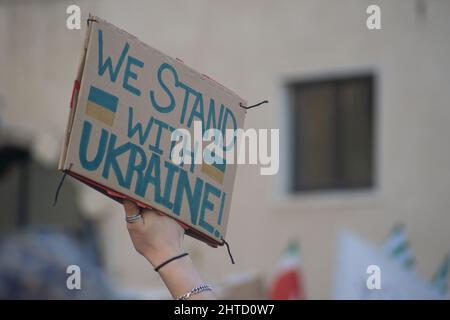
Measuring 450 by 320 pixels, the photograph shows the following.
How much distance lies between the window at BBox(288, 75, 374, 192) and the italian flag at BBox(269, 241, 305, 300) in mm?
763

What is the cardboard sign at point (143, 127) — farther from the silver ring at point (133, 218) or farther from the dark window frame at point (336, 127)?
the dark window frame at point (336, 127)

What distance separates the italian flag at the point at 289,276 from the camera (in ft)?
43.7

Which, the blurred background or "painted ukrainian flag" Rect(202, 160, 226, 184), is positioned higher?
the blurred background

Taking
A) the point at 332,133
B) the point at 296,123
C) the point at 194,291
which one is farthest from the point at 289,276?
the point at 194,291

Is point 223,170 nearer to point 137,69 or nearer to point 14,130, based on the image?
point 137,69

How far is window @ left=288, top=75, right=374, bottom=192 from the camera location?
14086mm

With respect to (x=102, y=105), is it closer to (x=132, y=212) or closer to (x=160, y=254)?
(x=132, y=212)

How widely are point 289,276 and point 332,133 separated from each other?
1.75 meters

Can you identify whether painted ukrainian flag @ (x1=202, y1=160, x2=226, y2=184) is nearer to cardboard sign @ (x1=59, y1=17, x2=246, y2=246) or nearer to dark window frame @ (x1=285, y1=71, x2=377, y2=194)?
cardboard sign @ (x1=59, y1=17, x2=246, y2=246)

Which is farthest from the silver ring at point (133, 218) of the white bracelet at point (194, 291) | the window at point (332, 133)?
the window at point (332, 133)

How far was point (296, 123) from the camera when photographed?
14516 mm

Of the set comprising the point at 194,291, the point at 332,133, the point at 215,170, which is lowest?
the point at 194,291

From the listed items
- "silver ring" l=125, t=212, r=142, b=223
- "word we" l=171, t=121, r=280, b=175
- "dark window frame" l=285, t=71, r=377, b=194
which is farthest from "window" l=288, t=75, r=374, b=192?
"silver ring" l=125, t=212, r=142, b=223

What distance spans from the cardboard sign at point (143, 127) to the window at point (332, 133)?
10.7m
